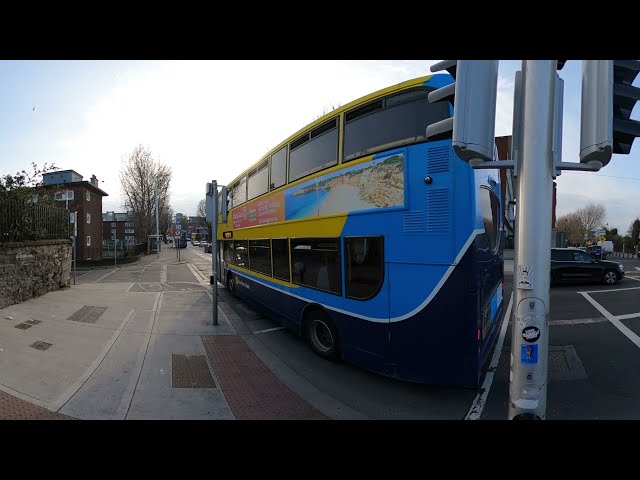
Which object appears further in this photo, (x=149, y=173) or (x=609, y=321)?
(x=149, y=173)

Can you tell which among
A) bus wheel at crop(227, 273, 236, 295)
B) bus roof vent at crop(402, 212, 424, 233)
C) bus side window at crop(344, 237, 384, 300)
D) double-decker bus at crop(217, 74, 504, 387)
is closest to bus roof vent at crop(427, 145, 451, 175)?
double-decker bus at crop(217, 74, 504, 387)

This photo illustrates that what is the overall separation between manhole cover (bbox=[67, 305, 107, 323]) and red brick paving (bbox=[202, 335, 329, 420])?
3357 mm

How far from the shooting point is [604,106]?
1.80m

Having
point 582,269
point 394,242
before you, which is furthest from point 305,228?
point 582,269

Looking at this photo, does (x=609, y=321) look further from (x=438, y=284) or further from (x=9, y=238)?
(x=9, y=238)

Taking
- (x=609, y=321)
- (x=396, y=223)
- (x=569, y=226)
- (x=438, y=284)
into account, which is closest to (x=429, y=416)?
(x=438, y=284)

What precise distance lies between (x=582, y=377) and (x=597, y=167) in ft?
13.2

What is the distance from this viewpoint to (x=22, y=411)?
11.0 ft

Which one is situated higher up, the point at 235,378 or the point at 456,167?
the point at 456,167

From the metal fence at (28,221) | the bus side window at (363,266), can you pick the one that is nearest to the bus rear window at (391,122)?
the bus side window at (363,266)

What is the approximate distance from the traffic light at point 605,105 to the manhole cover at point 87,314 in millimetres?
8574

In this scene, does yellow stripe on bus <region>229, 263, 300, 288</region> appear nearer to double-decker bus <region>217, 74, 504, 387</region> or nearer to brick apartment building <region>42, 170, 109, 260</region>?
double-decker bus <region>217, 74, 504, 387</region>

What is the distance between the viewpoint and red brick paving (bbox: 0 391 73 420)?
10.7ft

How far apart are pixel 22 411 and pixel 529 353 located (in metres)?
4.89
